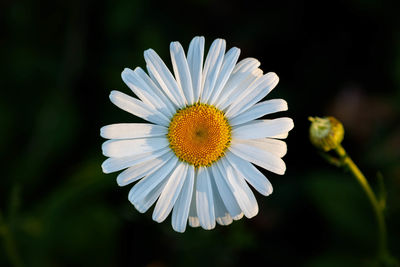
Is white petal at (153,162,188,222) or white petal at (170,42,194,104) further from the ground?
white petal at (170,42,194,104)

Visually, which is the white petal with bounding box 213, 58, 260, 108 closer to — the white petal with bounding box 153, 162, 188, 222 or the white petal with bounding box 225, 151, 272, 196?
the white petal with bounding box 225, 151, 272, 196

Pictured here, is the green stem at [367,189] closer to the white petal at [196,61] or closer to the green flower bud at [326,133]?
the green flower bud at [326,133]

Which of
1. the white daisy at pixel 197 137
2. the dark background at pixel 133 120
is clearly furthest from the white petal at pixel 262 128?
the dark background at pixel 133 120

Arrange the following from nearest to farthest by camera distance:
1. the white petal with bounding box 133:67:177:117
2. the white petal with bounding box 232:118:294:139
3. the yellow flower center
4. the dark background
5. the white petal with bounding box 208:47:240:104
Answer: the white petal with bounding box 232:118:294:139, the white petal with bounding box 208:47:240:104, the white petal with bounding box 133:67:177:117, the yellow flower center, the dark background

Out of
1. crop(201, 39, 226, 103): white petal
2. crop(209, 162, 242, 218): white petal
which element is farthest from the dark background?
crop(201, 39, 226, 103): white petal

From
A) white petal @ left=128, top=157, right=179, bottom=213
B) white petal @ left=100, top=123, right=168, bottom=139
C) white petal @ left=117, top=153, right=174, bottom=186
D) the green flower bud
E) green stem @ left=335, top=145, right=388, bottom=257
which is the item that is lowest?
green stem @ left=335, top=145, right=388, bottom=257

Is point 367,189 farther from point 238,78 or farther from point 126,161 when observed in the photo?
point 126,161

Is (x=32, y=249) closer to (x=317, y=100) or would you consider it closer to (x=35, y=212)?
(x=35, y=212)

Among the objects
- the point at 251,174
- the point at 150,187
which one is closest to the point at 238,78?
the point at 251,174
